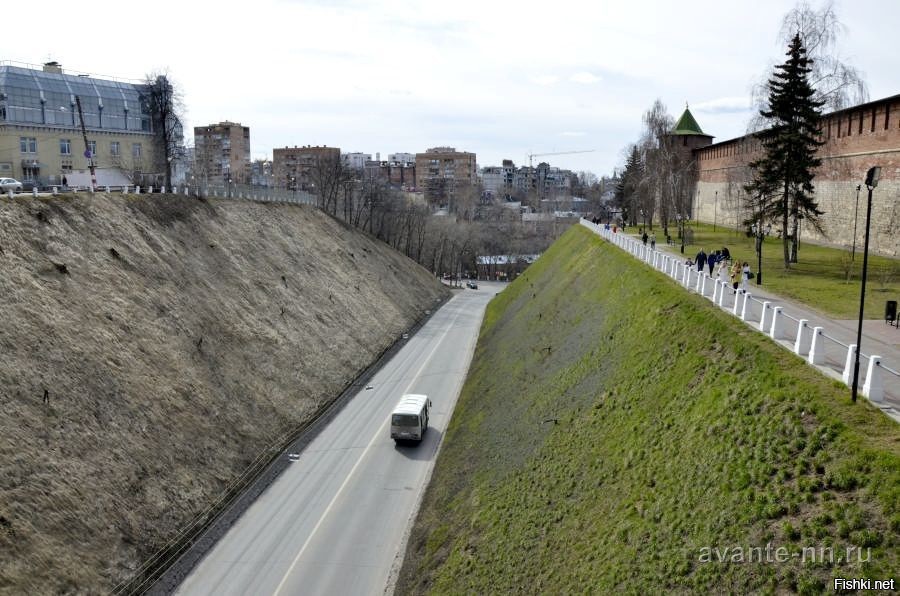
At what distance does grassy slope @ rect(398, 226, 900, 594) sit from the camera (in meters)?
9.30

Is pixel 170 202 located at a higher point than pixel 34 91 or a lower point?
lower

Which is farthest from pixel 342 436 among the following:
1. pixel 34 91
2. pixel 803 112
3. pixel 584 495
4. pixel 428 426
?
pixel 34 91

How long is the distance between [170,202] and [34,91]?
753 inches

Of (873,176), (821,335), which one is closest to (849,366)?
(821,335)

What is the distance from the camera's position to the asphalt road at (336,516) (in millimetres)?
17062

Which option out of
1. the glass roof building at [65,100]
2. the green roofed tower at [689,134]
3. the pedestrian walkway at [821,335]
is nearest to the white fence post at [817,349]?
the pedestrian walkway at [821,335]

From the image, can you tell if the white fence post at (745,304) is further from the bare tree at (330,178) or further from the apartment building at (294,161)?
the apartment building at (294,161)

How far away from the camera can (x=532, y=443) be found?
19.2 m

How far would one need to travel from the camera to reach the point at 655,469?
43.1 feet

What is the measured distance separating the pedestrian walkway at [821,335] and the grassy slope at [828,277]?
3.20 feet

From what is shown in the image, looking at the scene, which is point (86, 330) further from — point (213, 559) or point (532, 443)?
point (532, 443)

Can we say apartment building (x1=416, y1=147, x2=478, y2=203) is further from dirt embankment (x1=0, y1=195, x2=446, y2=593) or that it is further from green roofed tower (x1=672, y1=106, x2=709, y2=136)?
dirt embankment (x1=0, y1=195, x2=446, y2=593)

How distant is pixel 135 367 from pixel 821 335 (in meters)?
21.8

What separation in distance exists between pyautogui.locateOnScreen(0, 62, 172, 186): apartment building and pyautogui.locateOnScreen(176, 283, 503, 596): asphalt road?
30463 millimetres
